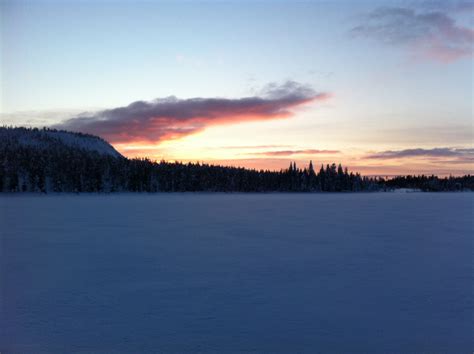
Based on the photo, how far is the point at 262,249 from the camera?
1816cm

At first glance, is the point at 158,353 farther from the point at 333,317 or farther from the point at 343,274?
the point at 343,274

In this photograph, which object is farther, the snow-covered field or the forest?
the forest

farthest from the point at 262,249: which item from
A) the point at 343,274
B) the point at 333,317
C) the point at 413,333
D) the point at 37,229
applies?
the point at 37,229

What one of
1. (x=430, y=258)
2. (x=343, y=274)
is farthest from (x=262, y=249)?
(x=430, y=258)

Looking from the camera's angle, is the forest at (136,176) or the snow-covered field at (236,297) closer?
the snow-covered field at (236,297)

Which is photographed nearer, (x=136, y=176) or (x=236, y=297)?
(x=236, y=297)

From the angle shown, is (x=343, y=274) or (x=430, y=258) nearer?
(x=343, y=274)

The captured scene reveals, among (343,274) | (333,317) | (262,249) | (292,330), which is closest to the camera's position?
(292,330)

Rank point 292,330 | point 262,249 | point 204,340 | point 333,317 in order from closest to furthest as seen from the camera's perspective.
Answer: point 204,340
point 292,330
point 333,317
point 262,249

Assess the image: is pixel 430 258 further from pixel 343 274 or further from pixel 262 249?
pixel 262 249

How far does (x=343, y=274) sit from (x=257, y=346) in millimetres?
6481

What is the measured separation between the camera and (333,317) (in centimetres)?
895

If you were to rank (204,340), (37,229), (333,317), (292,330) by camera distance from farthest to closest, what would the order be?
(37,229) < (333,317) < (292,330) < (204,340)

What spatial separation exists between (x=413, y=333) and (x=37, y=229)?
25495 mm
